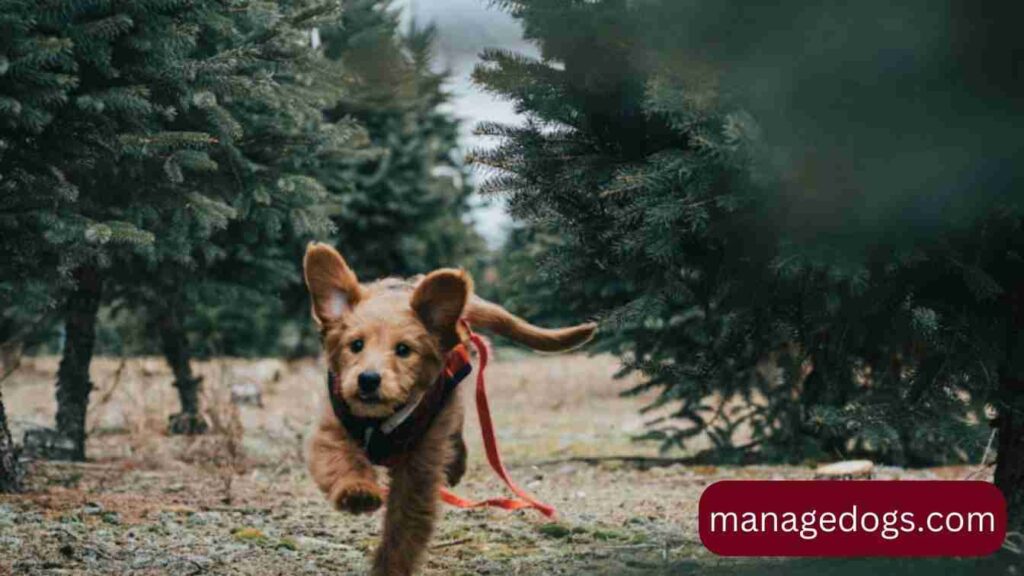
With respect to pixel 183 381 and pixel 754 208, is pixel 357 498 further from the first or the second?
pixel 183 381

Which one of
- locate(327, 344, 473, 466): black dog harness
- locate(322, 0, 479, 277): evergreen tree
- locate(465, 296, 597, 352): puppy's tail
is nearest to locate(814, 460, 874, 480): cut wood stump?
locate(465, 296, 597, 352): puppy's tail

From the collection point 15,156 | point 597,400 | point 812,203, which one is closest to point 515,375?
point 597,400

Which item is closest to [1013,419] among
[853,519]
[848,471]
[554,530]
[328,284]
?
[853,519]

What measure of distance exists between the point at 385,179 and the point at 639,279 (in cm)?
1108

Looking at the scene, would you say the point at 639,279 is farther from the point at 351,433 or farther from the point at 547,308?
the point at 547,308

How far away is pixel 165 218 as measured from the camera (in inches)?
263

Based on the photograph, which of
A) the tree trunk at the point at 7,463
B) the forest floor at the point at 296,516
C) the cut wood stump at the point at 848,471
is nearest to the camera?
the forest floor at the point at 296,516

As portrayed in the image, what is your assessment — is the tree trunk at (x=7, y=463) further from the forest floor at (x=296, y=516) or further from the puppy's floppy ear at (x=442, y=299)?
the puppy's floppy ear at (x=442, y=299)

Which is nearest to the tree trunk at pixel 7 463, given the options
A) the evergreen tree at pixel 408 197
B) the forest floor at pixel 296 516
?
the forest floor at pixel 296 516

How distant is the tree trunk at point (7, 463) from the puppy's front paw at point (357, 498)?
11.2 ft

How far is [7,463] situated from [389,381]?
3669 mm

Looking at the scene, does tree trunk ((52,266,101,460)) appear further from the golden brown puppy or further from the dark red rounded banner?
the dark red rounded banner

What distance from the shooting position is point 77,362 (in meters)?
8.12

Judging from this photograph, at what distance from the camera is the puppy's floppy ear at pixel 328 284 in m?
4.07
